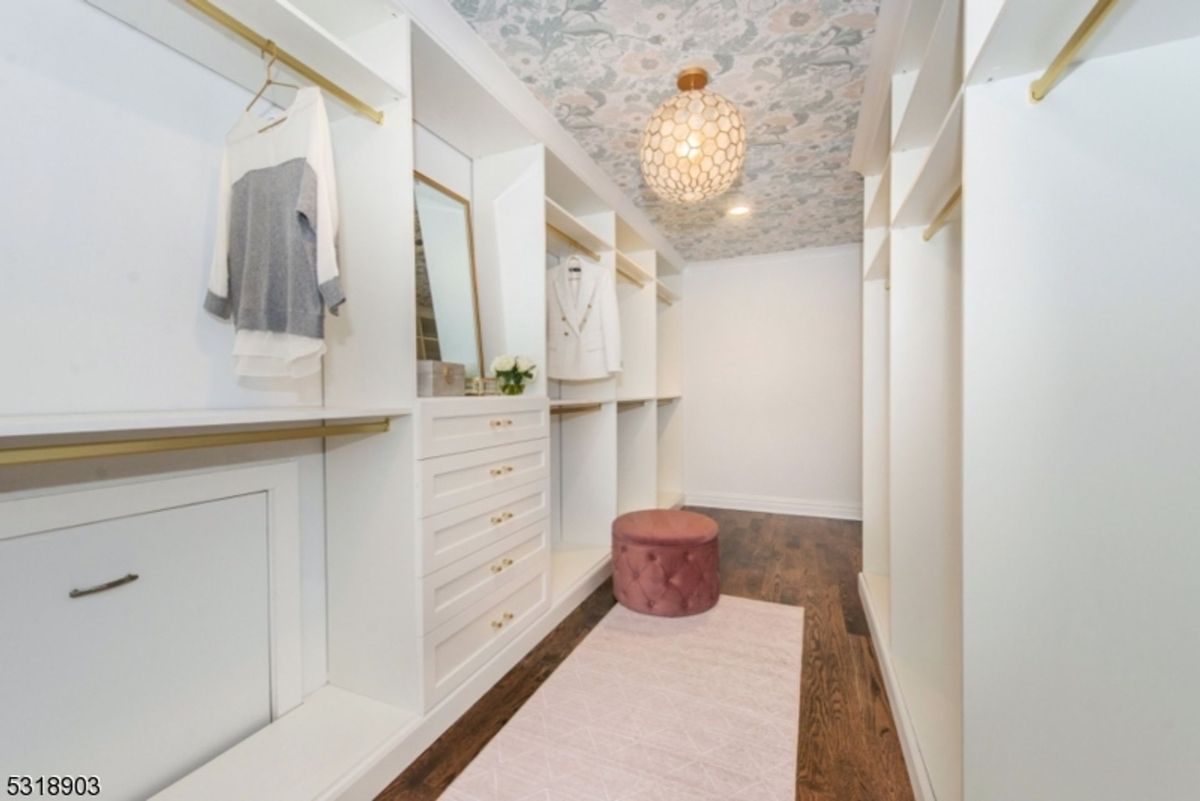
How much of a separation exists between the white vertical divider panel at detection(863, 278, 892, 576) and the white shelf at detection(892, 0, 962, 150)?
102 centimetres

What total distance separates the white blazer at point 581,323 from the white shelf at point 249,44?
1.48 m

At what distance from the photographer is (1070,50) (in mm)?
817

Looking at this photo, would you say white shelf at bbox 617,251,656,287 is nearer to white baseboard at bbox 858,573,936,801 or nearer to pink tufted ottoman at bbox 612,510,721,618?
pink tufted ottoman at bbox 612,510,721,618

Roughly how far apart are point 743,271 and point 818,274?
647 mm

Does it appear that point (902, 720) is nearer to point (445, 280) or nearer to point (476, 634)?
point (476, 634)

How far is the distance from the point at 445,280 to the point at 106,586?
56.6 inches

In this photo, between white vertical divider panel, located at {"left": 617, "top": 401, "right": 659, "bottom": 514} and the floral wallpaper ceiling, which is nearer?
the floral wallpaper ceiling

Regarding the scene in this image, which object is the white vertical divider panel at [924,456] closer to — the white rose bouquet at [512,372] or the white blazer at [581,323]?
the white rose bouquet at [512,372]

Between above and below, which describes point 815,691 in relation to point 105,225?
below

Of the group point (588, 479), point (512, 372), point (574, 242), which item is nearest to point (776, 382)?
point (588, 479)

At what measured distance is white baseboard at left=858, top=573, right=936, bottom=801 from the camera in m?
1.28

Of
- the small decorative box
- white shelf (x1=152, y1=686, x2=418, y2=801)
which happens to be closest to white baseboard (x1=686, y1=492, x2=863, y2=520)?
the small decorative box

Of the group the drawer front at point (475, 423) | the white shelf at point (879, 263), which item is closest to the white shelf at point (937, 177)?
the white shelf at point (879, 263)

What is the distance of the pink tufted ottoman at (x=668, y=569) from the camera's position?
232cm
